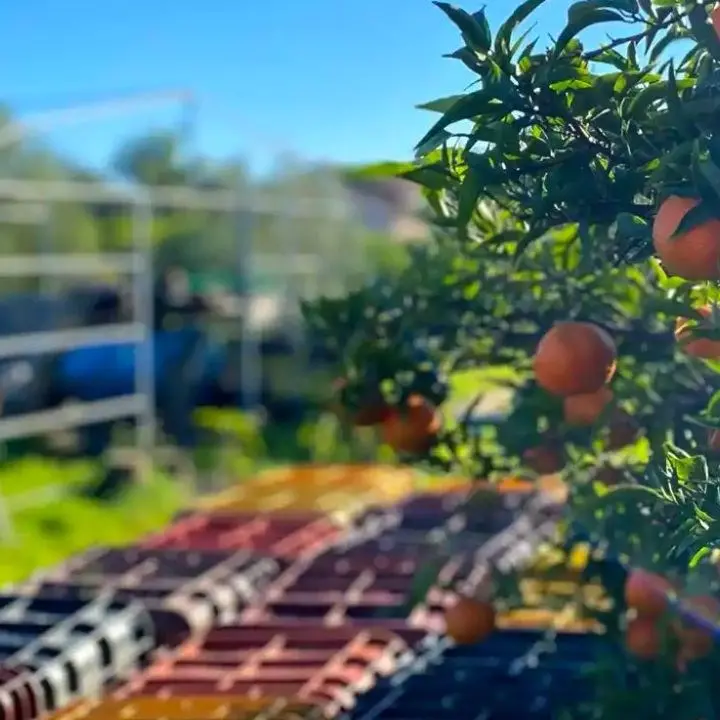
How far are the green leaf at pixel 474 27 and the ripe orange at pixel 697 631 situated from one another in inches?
36.3

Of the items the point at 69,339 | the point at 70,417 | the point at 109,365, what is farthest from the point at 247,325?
the point at 70,417

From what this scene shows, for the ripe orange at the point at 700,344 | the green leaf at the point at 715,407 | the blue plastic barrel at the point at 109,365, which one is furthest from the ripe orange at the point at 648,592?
the blue plastic barrel at the point at 109,365

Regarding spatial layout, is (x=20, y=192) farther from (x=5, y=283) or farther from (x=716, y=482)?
(x=716, y=482)

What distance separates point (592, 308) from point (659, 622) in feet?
1.42

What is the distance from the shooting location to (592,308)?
207 cm

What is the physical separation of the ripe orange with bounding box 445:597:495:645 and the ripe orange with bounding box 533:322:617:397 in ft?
2.43

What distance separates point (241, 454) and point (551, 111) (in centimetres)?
845

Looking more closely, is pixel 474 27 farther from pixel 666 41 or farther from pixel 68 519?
pixel 68 519

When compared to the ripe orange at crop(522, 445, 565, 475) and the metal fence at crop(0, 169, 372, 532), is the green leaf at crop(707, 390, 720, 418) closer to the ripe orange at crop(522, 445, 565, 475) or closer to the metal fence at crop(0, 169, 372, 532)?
the ripe orange at crop(522, 445, 565, 475)

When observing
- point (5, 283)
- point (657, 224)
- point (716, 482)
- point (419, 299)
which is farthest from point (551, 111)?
point (5, 283)

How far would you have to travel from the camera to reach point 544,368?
1758 millimetres

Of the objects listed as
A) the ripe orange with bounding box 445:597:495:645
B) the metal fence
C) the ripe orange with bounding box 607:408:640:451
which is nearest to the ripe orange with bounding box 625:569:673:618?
the ripe orange with bounding box 607:408:640:451

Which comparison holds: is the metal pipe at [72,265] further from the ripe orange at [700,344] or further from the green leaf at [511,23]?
the green leaf at [511,23]

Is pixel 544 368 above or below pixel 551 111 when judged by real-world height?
below
